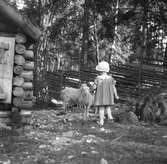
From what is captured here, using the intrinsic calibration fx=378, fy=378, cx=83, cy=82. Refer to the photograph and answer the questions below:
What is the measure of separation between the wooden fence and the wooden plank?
9099mm

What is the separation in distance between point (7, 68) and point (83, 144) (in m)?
2.74

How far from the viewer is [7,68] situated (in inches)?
347

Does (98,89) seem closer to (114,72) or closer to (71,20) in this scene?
(114,72)

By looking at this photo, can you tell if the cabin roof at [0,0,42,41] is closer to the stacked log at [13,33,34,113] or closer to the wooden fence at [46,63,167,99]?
the stacked log at [13,33,34,113]

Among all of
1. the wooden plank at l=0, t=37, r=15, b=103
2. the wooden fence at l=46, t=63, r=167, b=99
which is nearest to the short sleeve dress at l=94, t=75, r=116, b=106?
the wooden plank at l=0, t=37, r=15, b=103

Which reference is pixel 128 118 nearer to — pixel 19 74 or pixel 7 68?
pixel 19 74

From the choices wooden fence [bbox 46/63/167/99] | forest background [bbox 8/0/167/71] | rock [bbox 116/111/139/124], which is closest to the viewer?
rock [bbox 116/111/139/124]

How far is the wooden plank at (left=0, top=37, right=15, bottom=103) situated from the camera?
28.8 ft

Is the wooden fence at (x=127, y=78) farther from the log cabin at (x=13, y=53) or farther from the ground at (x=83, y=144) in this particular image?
the log cabin at (x=13, y=53)

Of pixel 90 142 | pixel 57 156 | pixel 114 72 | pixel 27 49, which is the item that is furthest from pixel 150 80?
pixel 57 156

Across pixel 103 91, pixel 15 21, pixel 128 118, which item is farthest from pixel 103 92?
pixel 15 21

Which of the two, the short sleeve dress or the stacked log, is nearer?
the stacked log

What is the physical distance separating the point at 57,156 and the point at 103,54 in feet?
73.8

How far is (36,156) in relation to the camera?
635 cm
